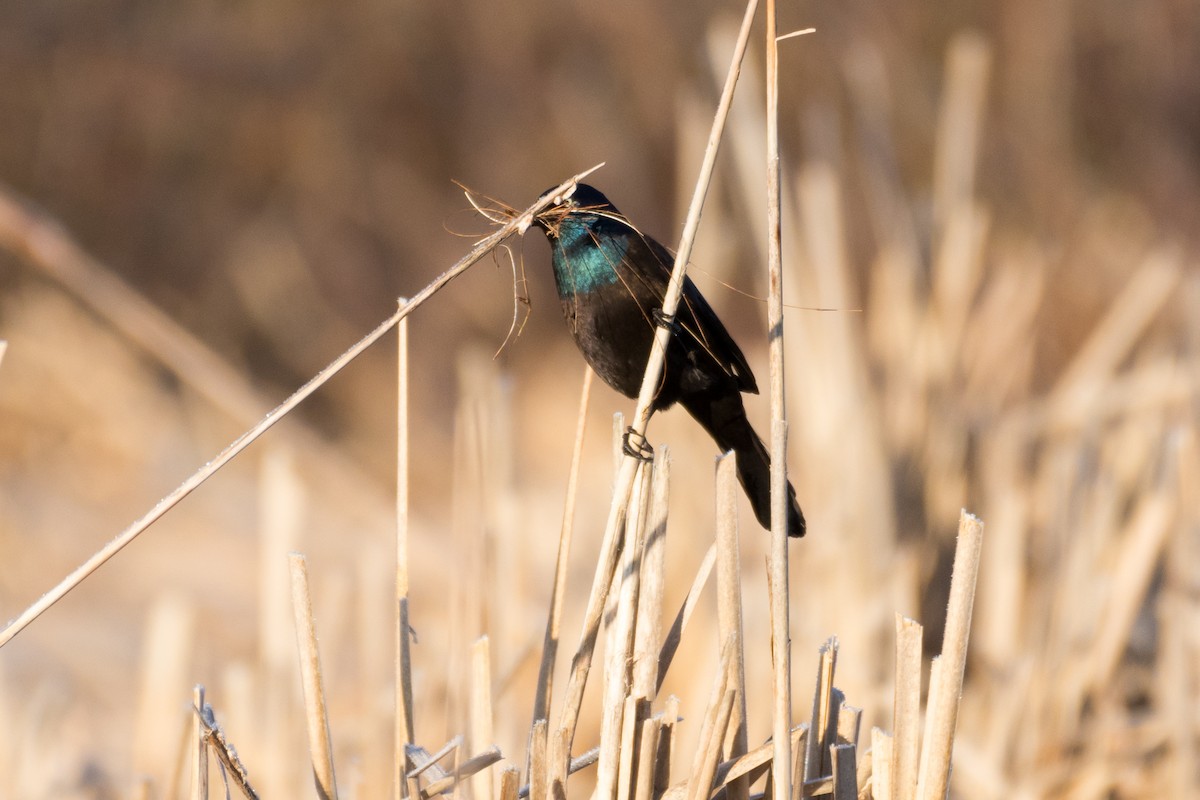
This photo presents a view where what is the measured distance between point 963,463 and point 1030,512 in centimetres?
22

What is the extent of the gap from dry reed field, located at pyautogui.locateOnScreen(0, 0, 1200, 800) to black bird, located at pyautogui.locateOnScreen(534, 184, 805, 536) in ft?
0.45

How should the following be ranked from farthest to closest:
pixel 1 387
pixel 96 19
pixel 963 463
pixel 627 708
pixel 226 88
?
pixel 226 88
pixel 96 19
pixel 1 387
pixel 963 463
pixel 627 708

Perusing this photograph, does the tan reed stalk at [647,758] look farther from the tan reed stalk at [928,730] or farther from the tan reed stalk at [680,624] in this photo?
the tan reed stalk at [928,730]

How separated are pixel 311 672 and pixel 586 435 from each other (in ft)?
11.5

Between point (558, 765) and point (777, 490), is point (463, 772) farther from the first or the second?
point (777, 490)

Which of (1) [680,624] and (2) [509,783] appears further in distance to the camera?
(1) [680,624]

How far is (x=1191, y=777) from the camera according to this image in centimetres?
233

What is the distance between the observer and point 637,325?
1.76 m

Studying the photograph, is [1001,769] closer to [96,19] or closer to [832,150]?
[832,150]

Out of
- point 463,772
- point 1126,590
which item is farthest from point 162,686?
point 1126,590

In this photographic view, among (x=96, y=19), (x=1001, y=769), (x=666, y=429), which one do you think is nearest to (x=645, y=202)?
(x=96, y=19)

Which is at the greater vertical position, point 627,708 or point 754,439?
point 754,439

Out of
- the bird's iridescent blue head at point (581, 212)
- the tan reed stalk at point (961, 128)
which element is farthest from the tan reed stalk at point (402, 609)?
the tan reed stalk at point (961, 128)

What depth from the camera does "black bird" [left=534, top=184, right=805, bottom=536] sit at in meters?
1.73
